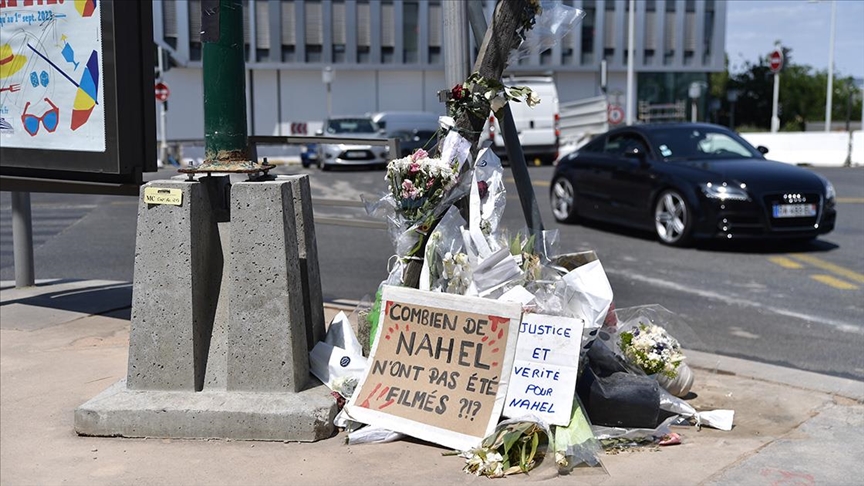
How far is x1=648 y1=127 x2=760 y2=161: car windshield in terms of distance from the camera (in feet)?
40.3

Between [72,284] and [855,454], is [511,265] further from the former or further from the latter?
[72,284]

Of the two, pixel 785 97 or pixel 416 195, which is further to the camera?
pixel 785 97

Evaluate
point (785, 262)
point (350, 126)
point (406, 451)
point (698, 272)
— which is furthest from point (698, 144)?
point (350, 126)

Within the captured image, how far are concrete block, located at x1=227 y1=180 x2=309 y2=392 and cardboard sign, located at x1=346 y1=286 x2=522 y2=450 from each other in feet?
1.47

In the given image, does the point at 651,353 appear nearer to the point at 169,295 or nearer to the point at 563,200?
A: the point at 169,295

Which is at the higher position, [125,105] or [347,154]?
[125,105]

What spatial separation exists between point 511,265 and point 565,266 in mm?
750

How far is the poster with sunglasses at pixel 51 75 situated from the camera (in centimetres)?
652

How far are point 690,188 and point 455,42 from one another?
20.0 ft

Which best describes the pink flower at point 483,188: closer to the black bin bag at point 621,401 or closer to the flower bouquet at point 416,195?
the flower bouquet at point 416,195

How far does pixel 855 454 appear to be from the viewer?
14.6ft

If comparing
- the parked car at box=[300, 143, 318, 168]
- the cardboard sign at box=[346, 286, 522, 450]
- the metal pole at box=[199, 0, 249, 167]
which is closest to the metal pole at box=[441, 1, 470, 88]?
the metal pole at box=[199, 0, 249, 167]

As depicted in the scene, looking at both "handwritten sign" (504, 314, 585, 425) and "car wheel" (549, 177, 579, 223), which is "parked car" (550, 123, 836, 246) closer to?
"car wheel" (549, 177, 579, 223)

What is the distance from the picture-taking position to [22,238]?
8.16 meters
